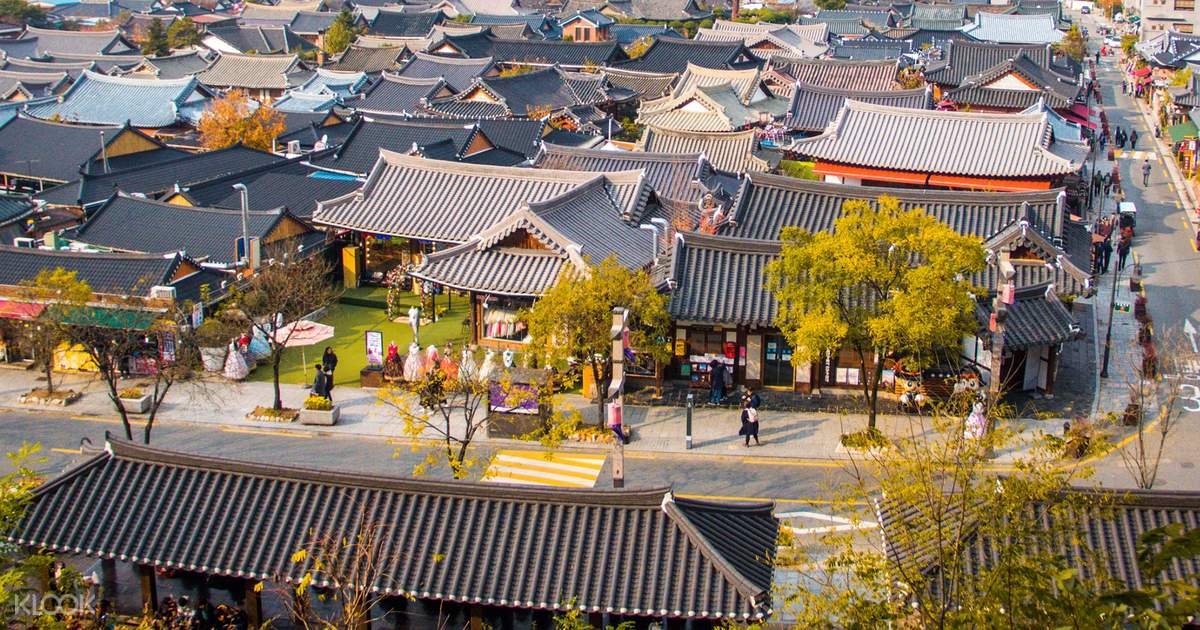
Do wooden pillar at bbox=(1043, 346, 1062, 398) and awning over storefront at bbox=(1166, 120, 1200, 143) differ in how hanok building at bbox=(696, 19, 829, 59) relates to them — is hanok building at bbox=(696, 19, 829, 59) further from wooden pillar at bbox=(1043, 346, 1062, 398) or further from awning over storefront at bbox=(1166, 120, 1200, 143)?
wooden pillar at bbox=(1043, 346, 1062, 398)

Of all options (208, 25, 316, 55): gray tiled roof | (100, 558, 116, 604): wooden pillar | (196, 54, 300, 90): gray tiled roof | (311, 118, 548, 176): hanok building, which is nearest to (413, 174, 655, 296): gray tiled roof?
(311, 118, 548, 176): hanok building

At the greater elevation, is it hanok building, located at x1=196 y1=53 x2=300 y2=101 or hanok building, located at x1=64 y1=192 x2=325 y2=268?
hanok building, located at x1=196 y1=53 x2=300 y2=101

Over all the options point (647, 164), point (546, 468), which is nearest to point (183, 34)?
point (647, 164)

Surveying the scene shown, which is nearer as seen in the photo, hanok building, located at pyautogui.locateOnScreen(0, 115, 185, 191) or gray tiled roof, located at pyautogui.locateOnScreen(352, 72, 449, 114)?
hanok building, located at pyautogui.locateOnScreen(0, 115, 185, 191)

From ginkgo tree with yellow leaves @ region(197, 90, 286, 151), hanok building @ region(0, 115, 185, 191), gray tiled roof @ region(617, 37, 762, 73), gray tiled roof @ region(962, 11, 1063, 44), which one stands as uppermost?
gray tiled roof @ region(962, 11, 1063, 44)

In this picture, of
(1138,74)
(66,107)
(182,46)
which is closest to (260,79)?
(66,107)

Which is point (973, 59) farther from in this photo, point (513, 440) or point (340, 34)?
point (340, 34)

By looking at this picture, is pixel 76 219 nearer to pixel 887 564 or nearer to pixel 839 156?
pixel 839 156

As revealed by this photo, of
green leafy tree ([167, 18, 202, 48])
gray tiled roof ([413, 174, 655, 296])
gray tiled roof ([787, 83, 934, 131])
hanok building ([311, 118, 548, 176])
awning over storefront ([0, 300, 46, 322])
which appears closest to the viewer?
awning over storefront ([0, 300, 46, 322])
